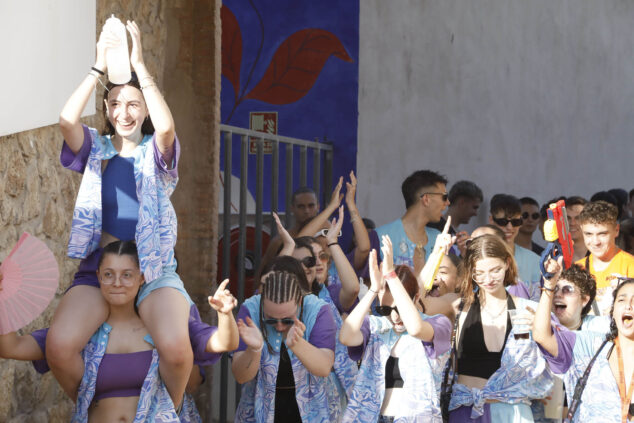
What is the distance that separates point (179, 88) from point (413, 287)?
2.30 metres

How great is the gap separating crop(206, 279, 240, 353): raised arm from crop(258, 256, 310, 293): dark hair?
0.71m

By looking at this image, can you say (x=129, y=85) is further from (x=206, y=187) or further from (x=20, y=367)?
(x=206, y=187)

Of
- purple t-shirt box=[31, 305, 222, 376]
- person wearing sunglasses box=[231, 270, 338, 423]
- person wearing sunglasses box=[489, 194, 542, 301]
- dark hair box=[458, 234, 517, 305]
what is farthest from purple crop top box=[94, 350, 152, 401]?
person wearing sunglasses box=[489, 194, 542, 301]

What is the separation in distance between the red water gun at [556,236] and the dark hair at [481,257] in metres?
0.32

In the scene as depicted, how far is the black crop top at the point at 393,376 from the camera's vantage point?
4.20 m

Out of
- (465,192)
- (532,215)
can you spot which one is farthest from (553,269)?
(532,215)

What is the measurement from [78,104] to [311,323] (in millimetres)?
1451

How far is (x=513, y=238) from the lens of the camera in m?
6.23

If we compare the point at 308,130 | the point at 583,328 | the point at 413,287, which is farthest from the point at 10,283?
the point at 308,130

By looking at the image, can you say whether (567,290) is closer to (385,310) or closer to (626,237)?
(385,310)

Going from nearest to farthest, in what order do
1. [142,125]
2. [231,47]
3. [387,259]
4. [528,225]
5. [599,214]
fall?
[142,125], [387,259], [599,214], [528,225], [231,47]

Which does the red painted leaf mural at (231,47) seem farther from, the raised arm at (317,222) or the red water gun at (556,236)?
the red water gun at (556,236)

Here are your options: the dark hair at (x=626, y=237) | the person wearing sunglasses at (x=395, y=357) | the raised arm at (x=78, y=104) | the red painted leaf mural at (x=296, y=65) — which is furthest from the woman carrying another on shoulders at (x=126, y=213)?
the red painted leaf mural at (x=296, y=65)

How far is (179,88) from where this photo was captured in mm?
5797
